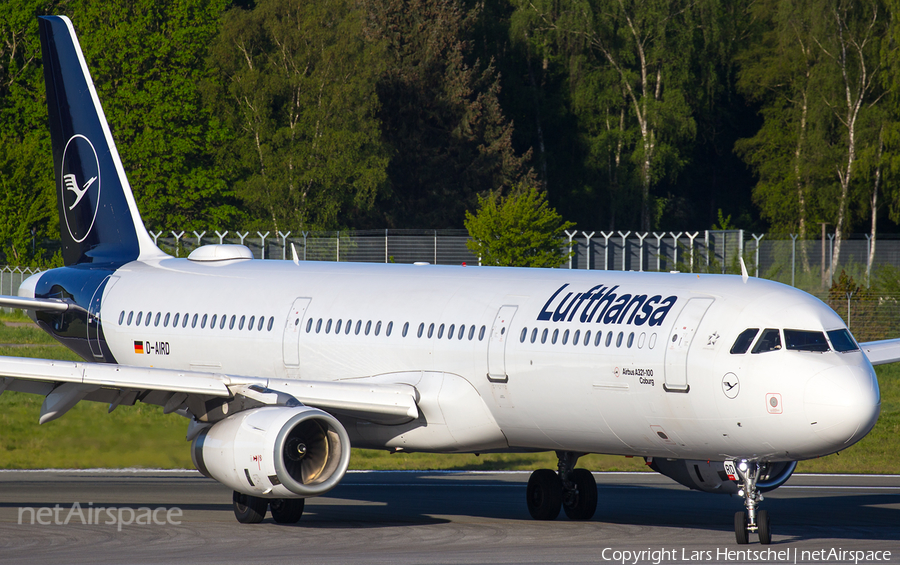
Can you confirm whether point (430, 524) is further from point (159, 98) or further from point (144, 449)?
point (159, 98)

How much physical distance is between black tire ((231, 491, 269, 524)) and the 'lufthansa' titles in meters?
5.25

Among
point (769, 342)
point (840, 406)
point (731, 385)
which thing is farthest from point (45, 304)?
point (840, 406)

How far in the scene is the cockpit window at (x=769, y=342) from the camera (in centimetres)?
1681

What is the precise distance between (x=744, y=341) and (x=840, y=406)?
4.98 ft

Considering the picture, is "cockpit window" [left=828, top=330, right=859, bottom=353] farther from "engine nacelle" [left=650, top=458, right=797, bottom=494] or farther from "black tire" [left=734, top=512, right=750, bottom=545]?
"engine nacelle" [left=650, top=458, right=797, bottom=494]

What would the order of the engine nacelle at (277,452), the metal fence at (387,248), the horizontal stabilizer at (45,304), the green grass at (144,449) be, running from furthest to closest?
the metal fence at (387,248) → the green grass at (144,449) → the horizontal stabilizer at (45,304) → the engine nacelle at (277,452)

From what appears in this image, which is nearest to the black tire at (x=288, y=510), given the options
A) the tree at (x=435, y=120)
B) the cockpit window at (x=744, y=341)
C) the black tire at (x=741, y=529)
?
the black tire at (x=741, y=529)

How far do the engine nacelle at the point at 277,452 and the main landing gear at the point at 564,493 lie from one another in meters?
3.97

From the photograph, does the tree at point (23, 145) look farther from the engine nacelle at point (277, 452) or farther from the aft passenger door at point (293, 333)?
the engine nacelle at point (277, 452)

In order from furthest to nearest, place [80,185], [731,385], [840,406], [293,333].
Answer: [80,185]
[293,333]
[731,385]
[840,406]

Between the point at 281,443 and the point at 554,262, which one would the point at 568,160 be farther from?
the point at 281,443

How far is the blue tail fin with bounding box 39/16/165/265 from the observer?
27219mm

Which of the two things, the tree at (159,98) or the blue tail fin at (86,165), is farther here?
the tree at (159,98)

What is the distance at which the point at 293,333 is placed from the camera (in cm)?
2209
